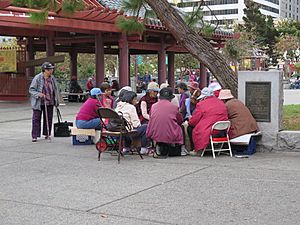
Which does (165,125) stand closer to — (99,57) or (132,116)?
(132,116)

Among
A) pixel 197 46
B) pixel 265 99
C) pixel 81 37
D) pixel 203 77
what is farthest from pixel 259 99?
pixel 203 77

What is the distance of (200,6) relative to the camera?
1223 centimetres

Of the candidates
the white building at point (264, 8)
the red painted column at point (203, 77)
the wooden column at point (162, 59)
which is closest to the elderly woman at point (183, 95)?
the wooden column at point (162, 59)

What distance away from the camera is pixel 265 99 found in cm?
1020

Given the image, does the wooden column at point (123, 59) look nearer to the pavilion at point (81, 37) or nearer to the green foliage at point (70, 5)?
the pavilion at point (81, 37)

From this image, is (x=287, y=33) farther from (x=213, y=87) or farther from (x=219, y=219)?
(x=219, y=219)

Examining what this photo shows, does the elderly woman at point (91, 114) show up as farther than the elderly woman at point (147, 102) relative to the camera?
Yes

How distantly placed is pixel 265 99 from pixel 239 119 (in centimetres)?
81

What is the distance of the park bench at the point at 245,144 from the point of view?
9602mm

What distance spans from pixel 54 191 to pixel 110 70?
62.2 m

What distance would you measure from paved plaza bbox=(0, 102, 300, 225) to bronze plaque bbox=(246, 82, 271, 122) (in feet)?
2.65

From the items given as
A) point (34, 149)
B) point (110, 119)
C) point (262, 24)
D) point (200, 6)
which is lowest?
point (34, 149)

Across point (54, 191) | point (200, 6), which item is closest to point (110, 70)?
point (200, 6)

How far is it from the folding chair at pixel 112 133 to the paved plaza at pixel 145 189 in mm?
244
